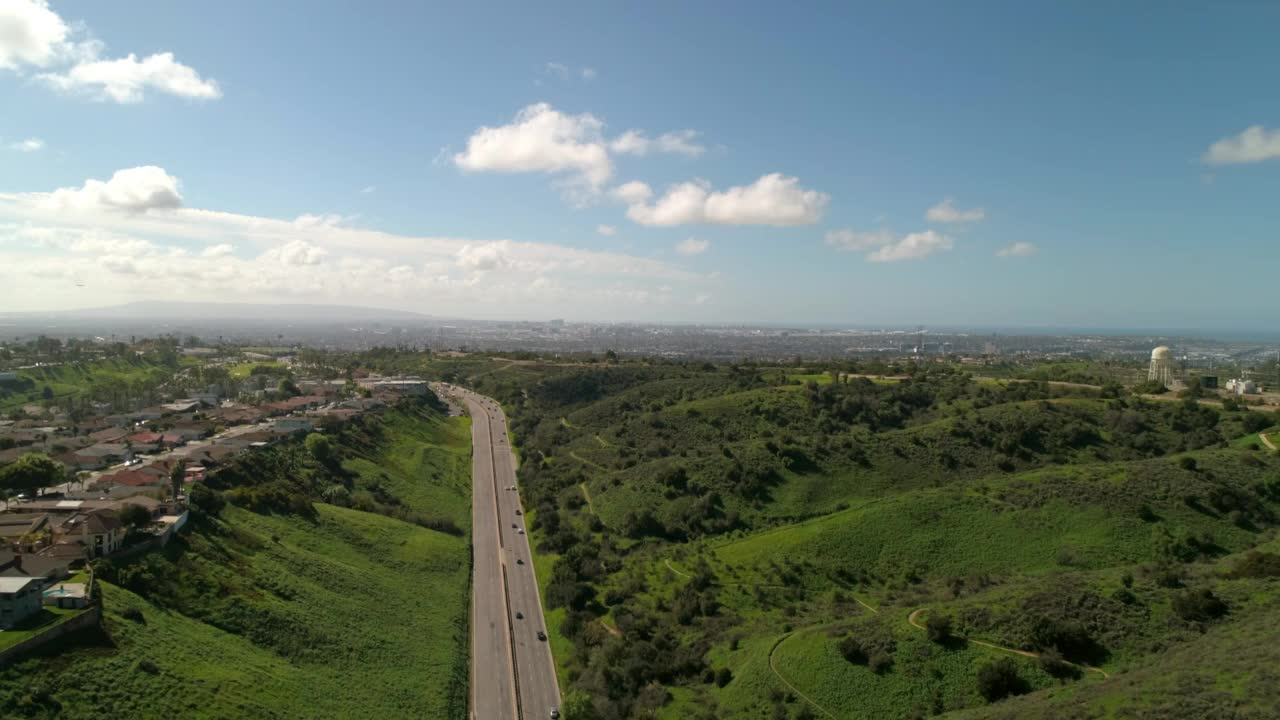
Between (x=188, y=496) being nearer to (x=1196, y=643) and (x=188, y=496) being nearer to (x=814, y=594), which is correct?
(x=814, y=594)

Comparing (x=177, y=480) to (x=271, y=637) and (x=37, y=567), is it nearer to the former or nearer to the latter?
(x=37, y=567)

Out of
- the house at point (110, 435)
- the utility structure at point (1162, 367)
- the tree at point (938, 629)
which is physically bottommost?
the tree at point (938, 629)

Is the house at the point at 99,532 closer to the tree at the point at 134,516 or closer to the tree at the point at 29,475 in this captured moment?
the tree at the point at 134,516

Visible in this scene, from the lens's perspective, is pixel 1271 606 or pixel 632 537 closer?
pixel 1271 606

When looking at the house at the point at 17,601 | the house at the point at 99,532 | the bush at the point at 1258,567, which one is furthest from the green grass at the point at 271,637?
the bush at the point at 1258,567

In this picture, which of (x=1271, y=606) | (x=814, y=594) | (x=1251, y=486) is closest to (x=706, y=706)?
(x=814, y=594)

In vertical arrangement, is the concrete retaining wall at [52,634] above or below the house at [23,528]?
below

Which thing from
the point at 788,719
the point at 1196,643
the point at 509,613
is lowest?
the point at 509,613
